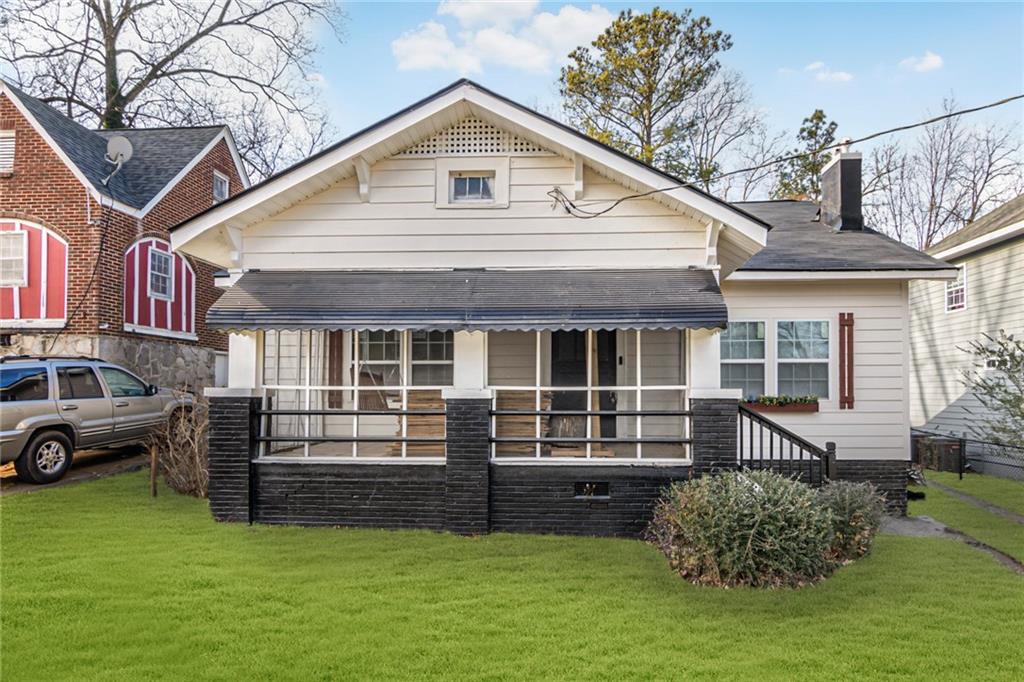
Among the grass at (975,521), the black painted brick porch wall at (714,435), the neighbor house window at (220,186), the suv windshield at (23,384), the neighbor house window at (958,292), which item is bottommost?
the grass at (975,521)

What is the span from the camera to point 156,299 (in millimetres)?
15984

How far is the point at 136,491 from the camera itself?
9.35 meters

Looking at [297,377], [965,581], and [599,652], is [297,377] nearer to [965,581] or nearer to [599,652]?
[599,652]

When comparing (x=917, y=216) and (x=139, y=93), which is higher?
(x=139, y=93)

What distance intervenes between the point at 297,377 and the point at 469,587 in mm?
4615

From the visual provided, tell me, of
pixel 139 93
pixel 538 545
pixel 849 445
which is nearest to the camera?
pixel 538 545

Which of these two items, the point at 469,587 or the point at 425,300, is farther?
the point at 425,300

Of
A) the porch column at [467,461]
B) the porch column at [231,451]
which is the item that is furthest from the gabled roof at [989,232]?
the porch column at [231,451]

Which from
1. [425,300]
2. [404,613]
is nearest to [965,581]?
[404,613]

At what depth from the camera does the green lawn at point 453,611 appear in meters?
4.46

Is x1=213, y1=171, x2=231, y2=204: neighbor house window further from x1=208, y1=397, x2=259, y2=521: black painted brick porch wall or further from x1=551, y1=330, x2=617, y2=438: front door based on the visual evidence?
x1=551, y1=330, x2=617, y2=438: front door

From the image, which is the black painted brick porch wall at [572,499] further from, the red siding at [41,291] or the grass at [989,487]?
the red siding at [41,291]

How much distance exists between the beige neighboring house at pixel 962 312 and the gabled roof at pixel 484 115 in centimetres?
770

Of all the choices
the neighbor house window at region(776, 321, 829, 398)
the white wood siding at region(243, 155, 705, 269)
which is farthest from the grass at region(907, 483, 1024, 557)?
the white wood siding at region(243, 155, 705, 269)
